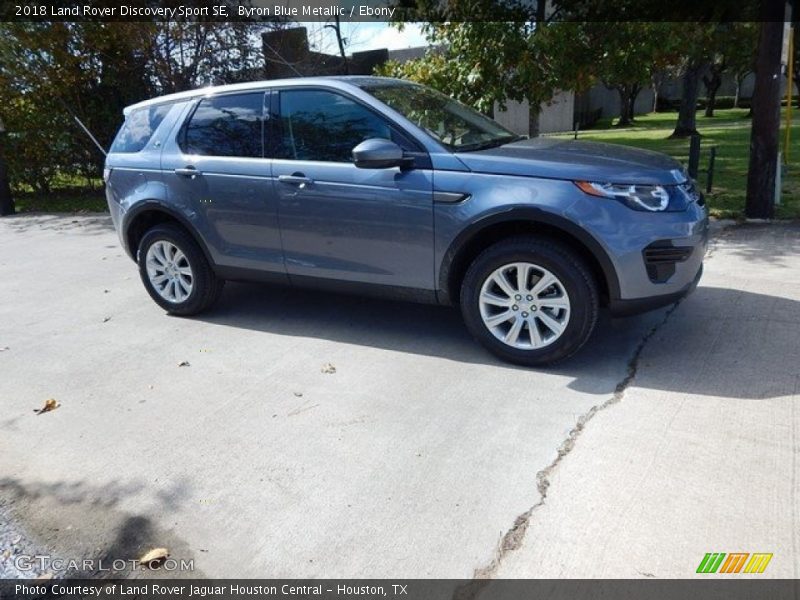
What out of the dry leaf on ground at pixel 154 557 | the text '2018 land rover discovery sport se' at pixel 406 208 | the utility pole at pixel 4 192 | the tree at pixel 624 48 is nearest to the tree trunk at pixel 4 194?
the utility pole at pixel 4 192

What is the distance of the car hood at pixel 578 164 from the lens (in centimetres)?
391

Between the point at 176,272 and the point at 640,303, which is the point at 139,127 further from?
the point at 640,303

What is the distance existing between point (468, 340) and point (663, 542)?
7.86 ft

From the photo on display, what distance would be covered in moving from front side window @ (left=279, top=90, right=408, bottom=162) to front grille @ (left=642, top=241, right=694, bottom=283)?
169 cm

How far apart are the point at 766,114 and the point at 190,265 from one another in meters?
6.76

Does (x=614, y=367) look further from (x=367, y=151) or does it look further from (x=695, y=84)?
(x=695, y=84)

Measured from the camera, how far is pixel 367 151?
13.6 feet

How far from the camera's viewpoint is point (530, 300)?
13.5 ft

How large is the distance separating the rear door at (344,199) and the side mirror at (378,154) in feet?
0.43

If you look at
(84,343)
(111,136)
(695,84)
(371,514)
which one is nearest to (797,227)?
(371,514)

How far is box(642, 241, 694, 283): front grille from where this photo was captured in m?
3.86

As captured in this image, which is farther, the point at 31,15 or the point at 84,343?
the point at 31,15

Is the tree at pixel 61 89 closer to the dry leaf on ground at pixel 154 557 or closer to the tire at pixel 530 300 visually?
the tire at pixel 530 300

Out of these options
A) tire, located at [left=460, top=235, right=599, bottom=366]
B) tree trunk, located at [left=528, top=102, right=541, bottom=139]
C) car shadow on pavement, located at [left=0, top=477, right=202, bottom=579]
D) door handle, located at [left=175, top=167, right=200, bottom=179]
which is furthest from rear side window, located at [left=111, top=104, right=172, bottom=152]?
tree trunk, located at [left=528, top=102, right=541, bottom=139]
